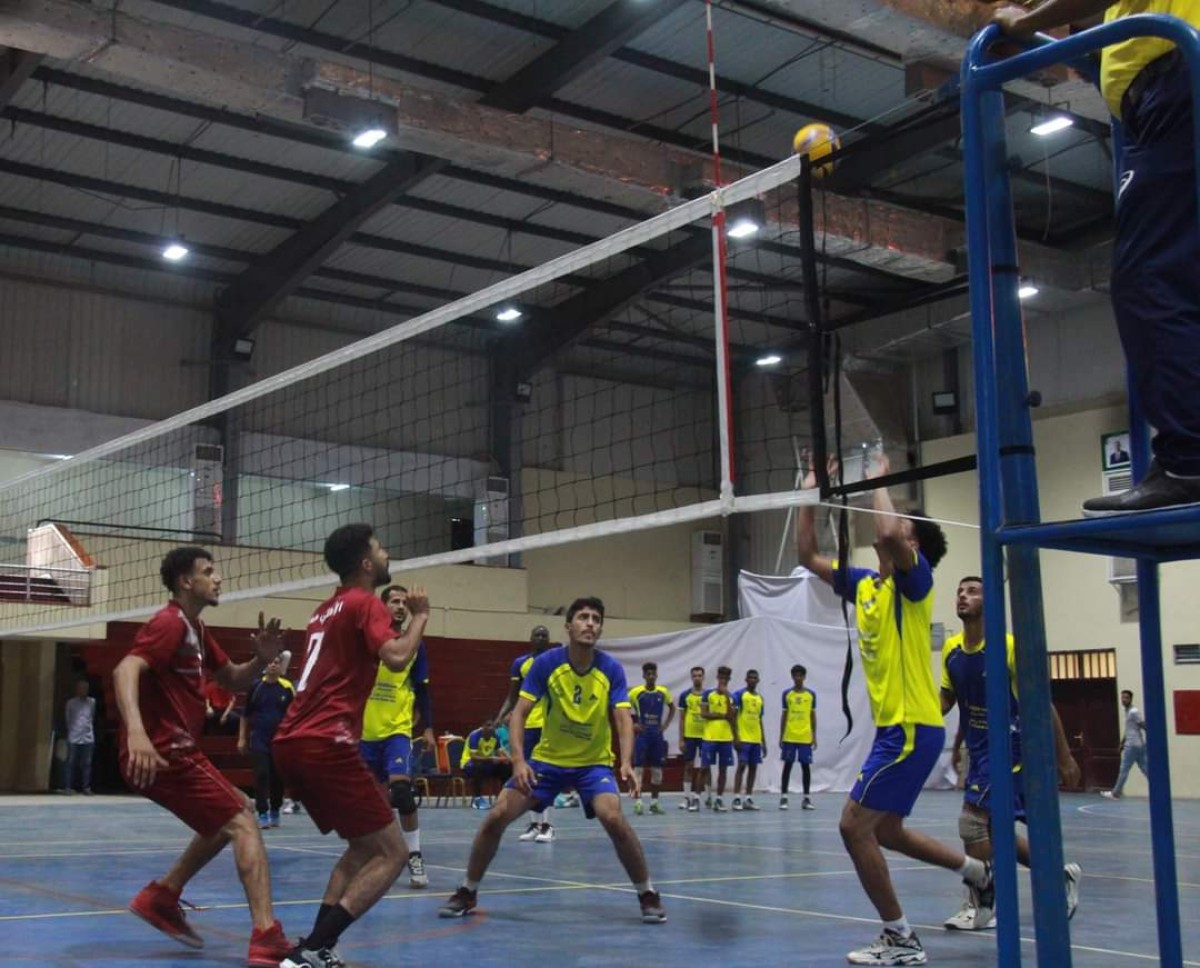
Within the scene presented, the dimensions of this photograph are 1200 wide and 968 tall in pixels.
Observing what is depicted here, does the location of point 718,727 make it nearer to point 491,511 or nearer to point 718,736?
point 718,736

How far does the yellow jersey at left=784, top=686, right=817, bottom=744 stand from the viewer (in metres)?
20.5

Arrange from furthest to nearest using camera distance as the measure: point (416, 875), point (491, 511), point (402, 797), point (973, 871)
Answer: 1. point (491, 511)
2. point (402, 797)
3. point (416, 875)
4. point (973, 871)

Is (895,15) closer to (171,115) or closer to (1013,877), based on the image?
(171,115)

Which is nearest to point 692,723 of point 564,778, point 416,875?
point 416,875

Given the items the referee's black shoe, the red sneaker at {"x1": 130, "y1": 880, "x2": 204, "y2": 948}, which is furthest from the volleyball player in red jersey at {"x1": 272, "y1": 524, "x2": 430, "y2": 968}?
the referee's black shoe

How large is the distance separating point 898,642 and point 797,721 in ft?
47.0

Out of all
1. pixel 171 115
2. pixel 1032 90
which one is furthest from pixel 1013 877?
pixel 171 115

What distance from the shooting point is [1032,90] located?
1620cm

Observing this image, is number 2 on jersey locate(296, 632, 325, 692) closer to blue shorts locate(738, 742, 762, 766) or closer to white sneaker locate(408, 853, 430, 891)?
white sneaker locate(408, 853, 430, 891)

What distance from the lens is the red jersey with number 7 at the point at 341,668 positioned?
18.1ft

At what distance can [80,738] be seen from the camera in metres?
22.3

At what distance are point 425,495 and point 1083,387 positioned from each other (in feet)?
43.1

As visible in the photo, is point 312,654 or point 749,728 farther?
point 749,728

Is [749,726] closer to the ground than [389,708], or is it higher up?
closer to the ground
